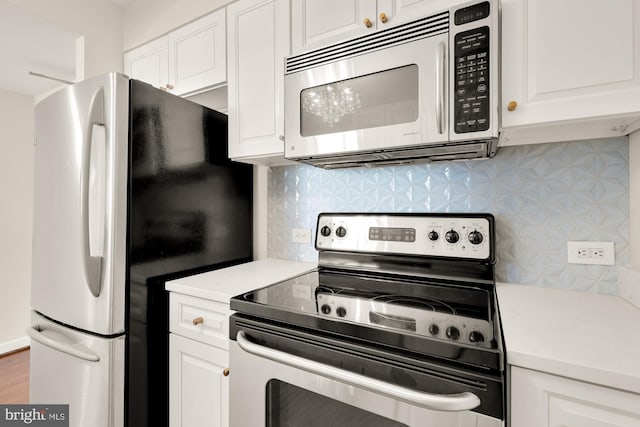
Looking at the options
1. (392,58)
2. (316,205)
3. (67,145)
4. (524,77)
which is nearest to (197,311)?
(316,205)

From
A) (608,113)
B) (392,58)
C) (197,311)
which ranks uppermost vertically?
(392,58)

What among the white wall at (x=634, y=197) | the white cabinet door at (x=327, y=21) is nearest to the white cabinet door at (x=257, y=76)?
the white cabinet door at (x=327, y=21)

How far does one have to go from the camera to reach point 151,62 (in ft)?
6.48

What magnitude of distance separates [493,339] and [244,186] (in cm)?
152

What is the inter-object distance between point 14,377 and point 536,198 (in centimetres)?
382

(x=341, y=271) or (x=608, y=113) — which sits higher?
(x=608, y=113)

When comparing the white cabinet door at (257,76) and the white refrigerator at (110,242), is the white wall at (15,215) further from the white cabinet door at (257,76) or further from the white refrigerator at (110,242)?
the white cabinet door at (257,76)

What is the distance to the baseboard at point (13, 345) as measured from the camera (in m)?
2.88

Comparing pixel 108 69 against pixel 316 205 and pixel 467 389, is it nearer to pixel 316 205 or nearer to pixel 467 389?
pixel 316 205

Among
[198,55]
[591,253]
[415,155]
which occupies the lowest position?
[591,253]

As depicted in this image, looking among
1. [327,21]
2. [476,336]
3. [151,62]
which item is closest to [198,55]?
[151,62]

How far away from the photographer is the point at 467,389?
2.24 ft

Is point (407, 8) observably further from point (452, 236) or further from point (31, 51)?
point (31, 51)

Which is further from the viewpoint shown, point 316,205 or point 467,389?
point 316,205
